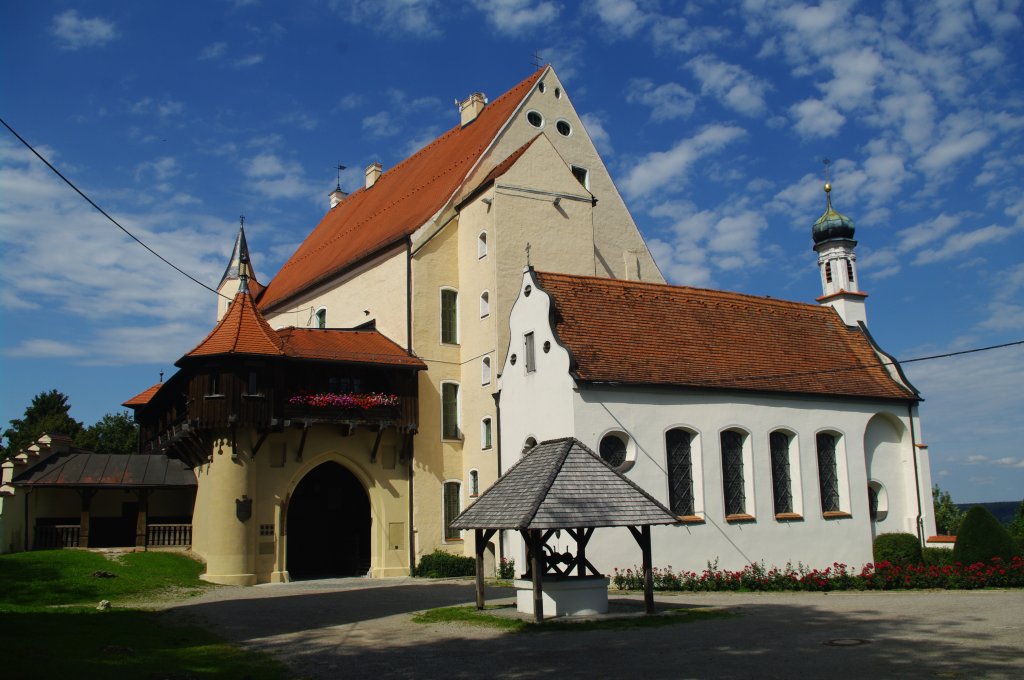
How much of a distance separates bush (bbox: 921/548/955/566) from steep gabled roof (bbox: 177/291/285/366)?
64.0 ft

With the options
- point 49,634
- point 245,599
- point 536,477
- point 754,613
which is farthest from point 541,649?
point 245,599

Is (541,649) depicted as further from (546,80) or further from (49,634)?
(546,80)

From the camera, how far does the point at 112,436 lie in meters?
65.7

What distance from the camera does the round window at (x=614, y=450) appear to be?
23578 millimetres

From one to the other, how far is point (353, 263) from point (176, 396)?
7.97 m

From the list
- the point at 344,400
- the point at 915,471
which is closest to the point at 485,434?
the point at 344,400

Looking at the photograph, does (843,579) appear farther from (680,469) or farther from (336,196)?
(336,196)

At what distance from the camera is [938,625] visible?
14.0m

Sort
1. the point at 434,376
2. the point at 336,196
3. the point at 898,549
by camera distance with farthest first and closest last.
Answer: the point at 336,196
the point at 434,376
the point at 898,549

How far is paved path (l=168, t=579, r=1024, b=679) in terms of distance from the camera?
35.1 ft

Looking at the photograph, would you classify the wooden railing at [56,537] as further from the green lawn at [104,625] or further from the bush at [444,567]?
the bush at [444,567]

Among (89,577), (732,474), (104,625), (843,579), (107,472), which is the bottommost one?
(843,579)

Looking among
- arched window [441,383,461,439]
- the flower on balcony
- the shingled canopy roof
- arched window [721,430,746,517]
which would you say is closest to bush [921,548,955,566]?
arched window [721,430,746,517]

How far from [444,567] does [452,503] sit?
2.73 metres
